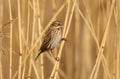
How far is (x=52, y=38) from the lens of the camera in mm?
2572

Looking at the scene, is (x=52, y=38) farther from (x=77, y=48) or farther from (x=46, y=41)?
(x=77, y=48)

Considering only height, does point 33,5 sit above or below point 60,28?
above

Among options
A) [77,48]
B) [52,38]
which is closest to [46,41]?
[52,38]

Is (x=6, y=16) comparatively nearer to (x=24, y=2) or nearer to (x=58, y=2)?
(x=58, y=2)

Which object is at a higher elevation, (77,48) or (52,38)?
(52,38)

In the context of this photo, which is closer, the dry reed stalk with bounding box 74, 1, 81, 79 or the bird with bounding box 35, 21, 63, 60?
the bird with bounding box 35, 21, 63, 60

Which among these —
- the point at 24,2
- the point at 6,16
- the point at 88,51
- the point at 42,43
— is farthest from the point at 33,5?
the point at 88,51

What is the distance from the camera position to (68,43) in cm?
317

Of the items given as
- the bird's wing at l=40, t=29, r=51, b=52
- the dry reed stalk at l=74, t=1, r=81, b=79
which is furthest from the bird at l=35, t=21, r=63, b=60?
the dry reed stalk at l=74, t=1, r=81, b=79

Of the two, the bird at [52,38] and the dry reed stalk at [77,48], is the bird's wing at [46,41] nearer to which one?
the bird at [52,38]

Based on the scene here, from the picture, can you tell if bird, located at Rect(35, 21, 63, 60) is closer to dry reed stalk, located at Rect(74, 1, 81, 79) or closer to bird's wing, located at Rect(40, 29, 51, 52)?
bird's wing, located at Rect(40, 29, 51, 52)

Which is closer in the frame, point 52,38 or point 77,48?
point 52,38

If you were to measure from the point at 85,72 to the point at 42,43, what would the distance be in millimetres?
946

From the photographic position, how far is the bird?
2.41 meters
